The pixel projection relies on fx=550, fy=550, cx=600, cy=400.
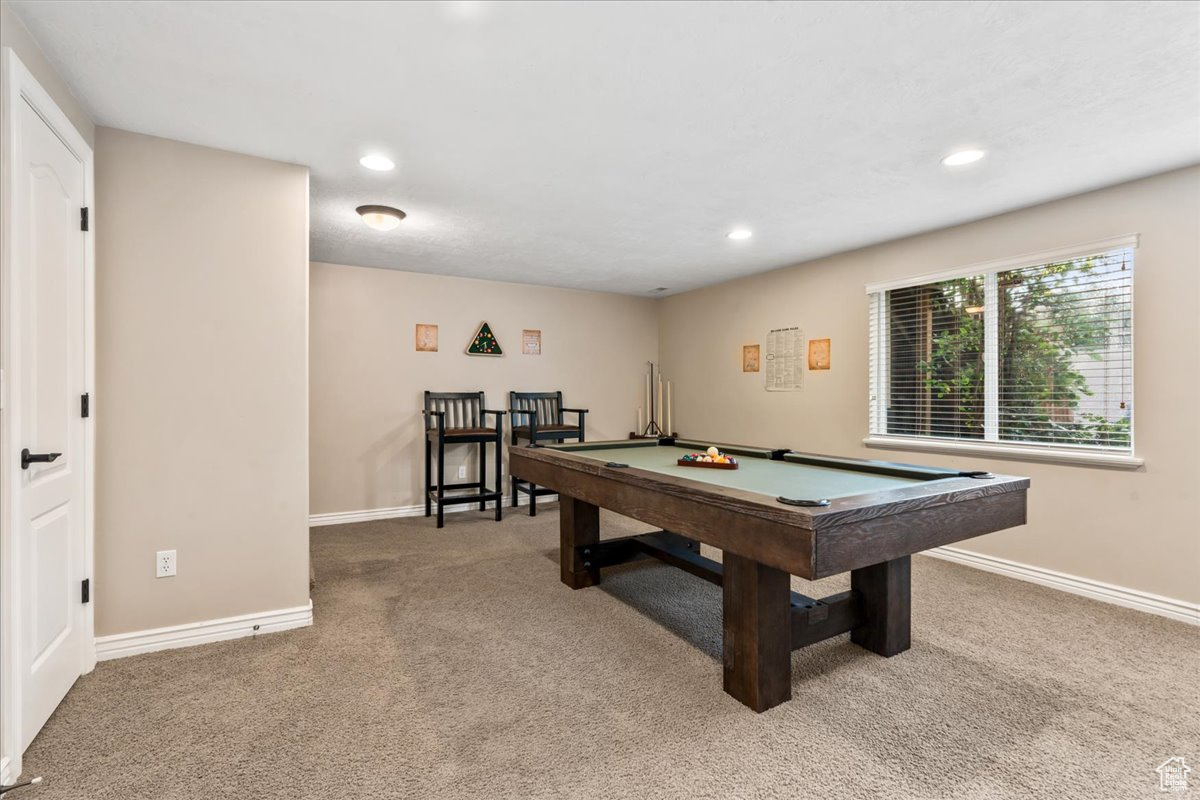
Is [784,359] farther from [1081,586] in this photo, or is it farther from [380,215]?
[380,215]

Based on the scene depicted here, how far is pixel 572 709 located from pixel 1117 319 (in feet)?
11.2

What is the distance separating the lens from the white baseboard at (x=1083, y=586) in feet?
8.95

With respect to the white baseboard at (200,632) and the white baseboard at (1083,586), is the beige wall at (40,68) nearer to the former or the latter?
the white baseboard at (200,632)

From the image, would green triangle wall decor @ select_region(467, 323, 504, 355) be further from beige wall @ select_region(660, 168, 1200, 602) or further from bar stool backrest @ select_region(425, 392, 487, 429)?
beige wall @ select_region(660, 168, 1200, 602)

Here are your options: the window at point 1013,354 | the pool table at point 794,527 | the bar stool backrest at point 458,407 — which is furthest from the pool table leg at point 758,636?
the bar stool backrest at point 458,407

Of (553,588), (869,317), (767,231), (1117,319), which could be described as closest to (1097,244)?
(1117,319)

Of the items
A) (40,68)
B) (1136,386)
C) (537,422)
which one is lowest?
(537,422)

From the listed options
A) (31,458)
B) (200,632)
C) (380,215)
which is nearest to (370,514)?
(200,632)

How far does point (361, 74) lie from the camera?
194 centimetres

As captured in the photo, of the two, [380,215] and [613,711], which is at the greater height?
[380,215]

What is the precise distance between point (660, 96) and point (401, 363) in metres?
3.62

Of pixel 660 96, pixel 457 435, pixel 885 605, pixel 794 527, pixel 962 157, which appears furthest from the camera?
pixel 457 435

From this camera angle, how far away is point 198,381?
2.45m

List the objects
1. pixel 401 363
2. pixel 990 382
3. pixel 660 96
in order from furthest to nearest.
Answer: pixel 401 363 → pixel 990 382 → pixel 660 96
